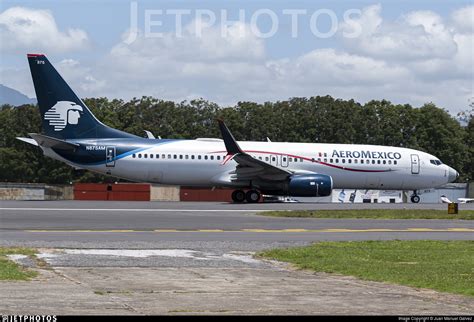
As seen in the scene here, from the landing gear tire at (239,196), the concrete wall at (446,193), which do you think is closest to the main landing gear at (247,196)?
the landing gear tire at (239,196)

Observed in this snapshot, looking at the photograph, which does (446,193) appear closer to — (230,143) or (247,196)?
(247,196)

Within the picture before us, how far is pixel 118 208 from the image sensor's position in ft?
129

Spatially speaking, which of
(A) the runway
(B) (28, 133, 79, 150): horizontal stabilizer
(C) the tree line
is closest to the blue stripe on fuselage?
(B) (28, 133, 79, 150): horizontal stabilizer

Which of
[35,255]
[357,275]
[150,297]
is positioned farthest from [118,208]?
[150,297]

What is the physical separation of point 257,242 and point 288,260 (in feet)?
14.8

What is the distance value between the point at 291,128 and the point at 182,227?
7117cm

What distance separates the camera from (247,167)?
4806 centimetres

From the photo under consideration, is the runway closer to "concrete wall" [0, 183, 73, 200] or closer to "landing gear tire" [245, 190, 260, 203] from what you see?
"landing gear tire" [245, 190, 260, 203]

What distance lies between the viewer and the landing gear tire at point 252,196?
48750 mm

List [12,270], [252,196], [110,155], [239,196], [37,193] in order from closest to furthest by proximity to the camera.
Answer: [12,270] → [110,155] → [252,196] → [239,196] → [37,193]

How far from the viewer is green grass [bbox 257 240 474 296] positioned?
16.2 metres

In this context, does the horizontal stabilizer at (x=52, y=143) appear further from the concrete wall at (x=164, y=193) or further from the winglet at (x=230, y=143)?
the concrete wall at (x=164, y=193)

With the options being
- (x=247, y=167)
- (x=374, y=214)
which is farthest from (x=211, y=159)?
(x=374, y=214)

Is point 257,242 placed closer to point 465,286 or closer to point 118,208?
point 465,286
